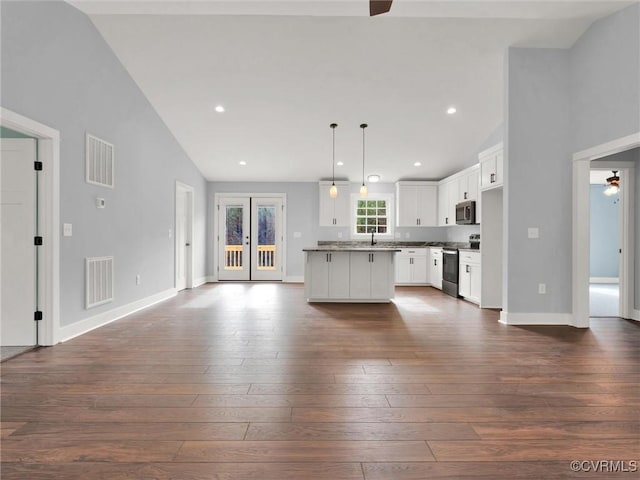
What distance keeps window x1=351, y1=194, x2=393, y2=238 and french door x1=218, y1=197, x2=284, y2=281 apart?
6.22 ft

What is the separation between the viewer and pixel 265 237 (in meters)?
8.82

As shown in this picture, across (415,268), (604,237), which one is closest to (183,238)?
(415,268)

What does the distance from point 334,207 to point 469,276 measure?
367 cm

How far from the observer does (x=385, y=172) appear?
8.13m

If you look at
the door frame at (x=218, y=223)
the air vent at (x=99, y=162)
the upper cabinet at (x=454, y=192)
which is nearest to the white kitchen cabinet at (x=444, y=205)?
the upper cabinet at (x=454, y=192)

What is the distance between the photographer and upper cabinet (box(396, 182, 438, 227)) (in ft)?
27.4

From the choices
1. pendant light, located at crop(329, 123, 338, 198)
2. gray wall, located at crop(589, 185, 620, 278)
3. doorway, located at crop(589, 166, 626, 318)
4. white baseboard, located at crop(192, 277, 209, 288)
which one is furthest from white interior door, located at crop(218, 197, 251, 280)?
gray wall, located at crop(589, 185, 620, 278)

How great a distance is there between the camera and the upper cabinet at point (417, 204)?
8344mm

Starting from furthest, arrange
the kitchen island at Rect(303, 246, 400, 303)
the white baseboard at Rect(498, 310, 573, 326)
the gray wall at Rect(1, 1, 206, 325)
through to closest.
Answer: the kitchen island at Rect(303, 246, 400, 303), the white baseboard at Rect(498, 310, 573, 326), the gray wall at Rect(1, 1, 206, 325)

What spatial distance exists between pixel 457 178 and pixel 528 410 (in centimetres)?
574

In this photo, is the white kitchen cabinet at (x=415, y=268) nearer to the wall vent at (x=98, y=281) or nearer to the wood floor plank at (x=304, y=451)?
the wall vent at (x=98, y=281)

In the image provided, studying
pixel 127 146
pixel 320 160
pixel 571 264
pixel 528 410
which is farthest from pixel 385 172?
pixel 528 410

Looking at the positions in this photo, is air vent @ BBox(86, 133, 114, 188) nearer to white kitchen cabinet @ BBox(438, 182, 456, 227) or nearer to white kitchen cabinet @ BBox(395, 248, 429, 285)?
white kitchen cabinet @ BBox(395, 248, 429, 285)

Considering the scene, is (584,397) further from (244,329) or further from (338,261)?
(338,261)
